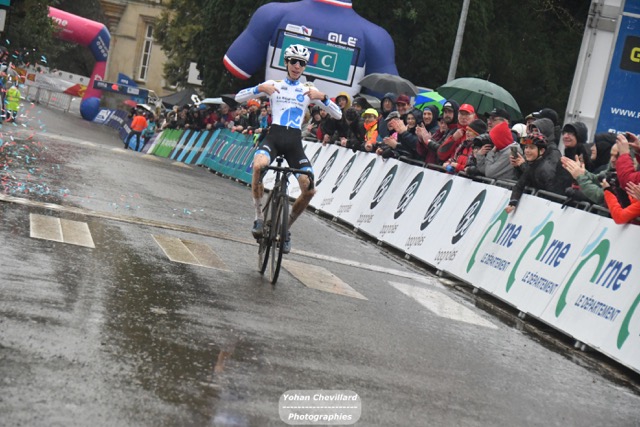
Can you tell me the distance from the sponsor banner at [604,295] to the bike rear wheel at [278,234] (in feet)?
8.96

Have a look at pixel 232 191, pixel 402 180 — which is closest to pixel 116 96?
pixel 232 191

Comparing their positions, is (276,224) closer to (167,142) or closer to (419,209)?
(419,209)

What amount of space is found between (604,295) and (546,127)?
12.4 feet

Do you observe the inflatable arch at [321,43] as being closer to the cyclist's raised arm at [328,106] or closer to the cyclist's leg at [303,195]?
the cyclist's raised arm at [328,106]

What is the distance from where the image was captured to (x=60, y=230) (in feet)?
39.4

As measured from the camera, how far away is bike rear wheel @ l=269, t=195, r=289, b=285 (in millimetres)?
11122

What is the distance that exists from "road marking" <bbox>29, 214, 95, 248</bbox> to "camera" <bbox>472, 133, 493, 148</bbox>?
5.66 metres

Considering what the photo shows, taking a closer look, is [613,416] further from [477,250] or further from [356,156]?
[356,156]

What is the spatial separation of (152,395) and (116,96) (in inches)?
2816

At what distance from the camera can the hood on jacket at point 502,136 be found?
601 inches

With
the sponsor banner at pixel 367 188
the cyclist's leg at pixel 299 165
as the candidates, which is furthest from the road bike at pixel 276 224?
the sponsor banner at pixel 367 188

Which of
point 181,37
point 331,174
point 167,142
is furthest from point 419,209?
point 181,37

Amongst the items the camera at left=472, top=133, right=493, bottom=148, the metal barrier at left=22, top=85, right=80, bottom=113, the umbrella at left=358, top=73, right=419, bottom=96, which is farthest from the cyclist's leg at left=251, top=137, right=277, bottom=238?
the metal barrier at left=22, top=85, right=80, bottom=113

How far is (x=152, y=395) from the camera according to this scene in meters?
6.19
